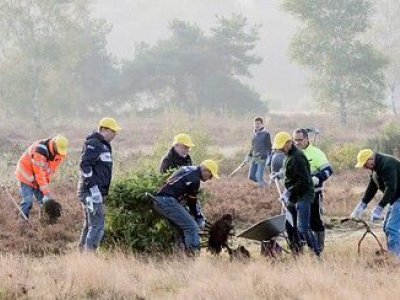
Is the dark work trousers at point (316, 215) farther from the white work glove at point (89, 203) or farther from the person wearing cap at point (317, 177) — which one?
the white work glove at point (89, 203)

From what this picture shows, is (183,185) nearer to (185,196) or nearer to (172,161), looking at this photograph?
(185,196)

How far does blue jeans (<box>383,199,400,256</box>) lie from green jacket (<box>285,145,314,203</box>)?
A: 1106 millimetres

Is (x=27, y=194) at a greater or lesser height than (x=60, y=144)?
lesser

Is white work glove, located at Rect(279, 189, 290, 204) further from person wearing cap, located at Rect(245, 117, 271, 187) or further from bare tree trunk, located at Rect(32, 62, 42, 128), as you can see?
bare tree trunk, located at Rect(32, 62, 42, 128)

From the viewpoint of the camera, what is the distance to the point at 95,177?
7.80 meters

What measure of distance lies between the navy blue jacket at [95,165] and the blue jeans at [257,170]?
23.0ft

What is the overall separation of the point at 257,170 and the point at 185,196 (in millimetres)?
7072

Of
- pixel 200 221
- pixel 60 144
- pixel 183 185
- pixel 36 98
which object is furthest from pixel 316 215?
pixel 36 98

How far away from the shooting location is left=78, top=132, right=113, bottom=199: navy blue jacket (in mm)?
7664

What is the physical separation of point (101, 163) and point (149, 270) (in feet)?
5.39

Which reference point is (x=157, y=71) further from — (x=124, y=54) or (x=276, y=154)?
(x=124, y=54)

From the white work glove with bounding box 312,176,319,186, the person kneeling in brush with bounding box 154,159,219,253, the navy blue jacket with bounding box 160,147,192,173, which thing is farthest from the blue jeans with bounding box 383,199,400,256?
the navy blue jacket with bounding box 160,147,192,173

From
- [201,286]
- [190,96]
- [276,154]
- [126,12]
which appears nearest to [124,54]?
[126,12]

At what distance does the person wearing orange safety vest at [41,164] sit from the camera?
8961mm
